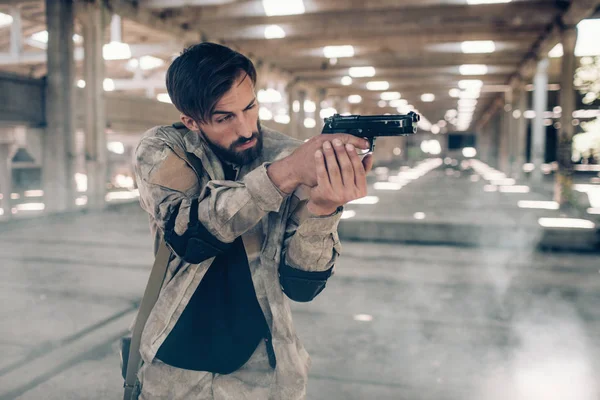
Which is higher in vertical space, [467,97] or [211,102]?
[467,97]

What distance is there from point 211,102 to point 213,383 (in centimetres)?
72

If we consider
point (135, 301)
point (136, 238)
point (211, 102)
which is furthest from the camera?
point (136, 238)

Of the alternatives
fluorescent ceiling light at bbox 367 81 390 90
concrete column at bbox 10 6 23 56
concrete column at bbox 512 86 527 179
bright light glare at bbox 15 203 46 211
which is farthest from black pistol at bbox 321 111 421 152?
fluorescent ceiling light at bbox 367 81 390 90

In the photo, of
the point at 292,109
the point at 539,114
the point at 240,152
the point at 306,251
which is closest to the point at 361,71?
the point at 292,109

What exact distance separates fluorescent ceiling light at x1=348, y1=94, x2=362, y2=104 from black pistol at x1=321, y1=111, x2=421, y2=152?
3089cm

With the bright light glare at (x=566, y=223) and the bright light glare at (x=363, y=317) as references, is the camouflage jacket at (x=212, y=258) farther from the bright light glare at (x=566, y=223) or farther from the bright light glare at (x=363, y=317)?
the bright light glare at (x=566, y=223)

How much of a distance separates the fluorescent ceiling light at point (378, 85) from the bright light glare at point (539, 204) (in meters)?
14.2

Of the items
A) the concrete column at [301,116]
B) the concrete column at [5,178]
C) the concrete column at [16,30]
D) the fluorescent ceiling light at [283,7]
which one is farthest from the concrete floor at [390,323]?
the concrete column at [301,116]

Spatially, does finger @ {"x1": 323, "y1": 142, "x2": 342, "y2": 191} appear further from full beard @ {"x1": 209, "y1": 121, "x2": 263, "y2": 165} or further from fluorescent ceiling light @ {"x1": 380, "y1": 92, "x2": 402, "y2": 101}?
fluorescent ceiling light @ {"x1": 380, "y1": 92, "x2": 402, "y2": 101}

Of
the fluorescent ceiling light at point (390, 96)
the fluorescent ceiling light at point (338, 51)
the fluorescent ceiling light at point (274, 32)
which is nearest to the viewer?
the fluorescent ceiling light at point (274, 32)

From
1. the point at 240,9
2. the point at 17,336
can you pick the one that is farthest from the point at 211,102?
the point at 240,9

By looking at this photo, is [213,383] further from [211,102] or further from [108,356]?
[108,356]

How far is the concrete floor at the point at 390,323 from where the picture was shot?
307 cm

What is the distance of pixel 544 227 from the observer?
766cm
